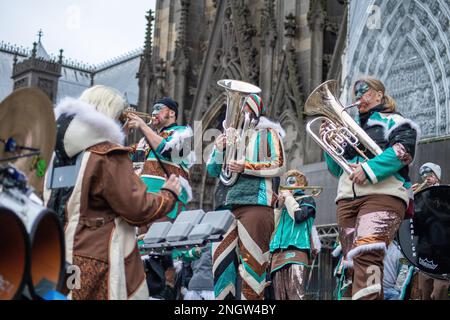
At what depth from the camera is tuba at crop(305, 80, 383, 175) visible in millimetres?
6816

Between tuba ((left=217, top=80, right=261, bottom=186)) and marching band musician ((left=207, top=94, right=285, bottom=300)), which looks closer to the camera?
marching band musician ((left=207, top=94, right=285, bottom=300))

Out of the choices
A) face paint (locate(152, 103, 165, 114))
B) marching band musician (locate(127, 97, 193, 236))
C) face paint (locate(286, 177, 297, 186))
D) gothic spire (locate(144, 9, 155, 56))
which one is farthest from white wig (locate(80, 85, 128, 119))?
gothic spire (locate(144, 9, 155, 56))

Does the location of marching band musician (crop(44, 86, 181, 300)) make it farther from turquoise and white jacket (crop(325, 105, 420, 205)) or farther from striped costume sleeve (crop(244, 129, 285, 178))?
striped costume sleeve (crop(244, 129, 285, 178))

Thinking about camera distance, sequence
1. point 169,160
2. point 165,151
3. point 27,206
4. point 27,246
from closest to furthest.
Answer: point 27,246 < point 27,206 < point 165,151 < point 169,160

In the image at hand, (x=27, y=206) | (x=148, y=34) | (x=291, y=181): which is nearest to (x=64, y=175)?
(x=27, y=206)

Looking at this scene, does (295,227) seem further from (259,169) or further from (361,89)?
(361,89)

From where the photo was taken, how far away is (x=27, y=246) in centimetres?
380

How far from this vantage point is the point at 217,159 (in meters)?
8.18

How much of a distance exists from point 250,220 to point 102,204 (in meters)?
2.61

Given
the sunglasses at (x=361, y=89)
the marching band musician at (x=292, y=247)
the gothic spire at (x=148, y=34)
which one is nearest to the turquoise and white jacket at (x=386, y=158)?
the sunglasses at (x=361, y=89)

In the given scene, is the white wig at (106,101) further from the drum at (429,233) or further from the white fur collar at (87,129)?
the drum at (429,233)

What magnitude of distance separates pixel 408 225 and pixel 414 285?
1604 mm
